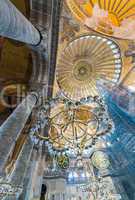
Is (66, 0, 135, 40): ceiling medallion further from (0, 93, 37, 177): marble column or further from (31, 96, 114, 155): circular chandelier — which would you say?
(31, 96, 114, 155): circular chandelier

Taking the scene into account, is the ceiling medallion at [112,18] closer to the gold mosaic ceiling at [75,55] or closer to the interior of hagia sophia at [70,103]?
the interior of hagia sophia at [70,103]

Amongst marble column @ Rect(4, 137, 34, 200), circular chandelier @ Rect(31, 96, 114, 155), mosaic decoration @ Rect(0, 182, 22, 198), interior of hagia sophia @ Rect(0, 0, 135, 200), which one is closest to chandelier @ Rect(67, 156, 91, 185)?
interior of hagia sophia @ Rect(0, 0, 135, 200)

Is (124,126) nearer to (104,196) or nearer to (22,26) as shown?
(104,196)

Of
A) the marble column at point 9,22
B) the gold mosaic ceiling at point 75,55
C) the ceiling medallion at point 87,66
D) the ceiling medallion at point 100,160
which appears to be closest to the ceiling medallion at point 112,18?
the gold mosaic ceiling at point 75,55

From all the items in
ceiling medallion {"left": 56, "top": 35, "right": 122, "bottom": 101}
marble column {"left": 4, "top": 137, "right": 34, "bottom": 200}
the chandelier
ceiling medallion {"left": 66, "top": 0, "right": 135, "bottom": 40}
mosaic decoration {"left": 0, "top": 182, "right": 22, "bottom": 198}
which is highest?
ceiling medallion {"left": 66, "top": 0, "right": 135, "bottom": 40}

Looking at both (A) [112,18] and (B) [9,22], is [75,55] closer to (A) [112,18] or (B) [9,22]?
(A) [112,18]
